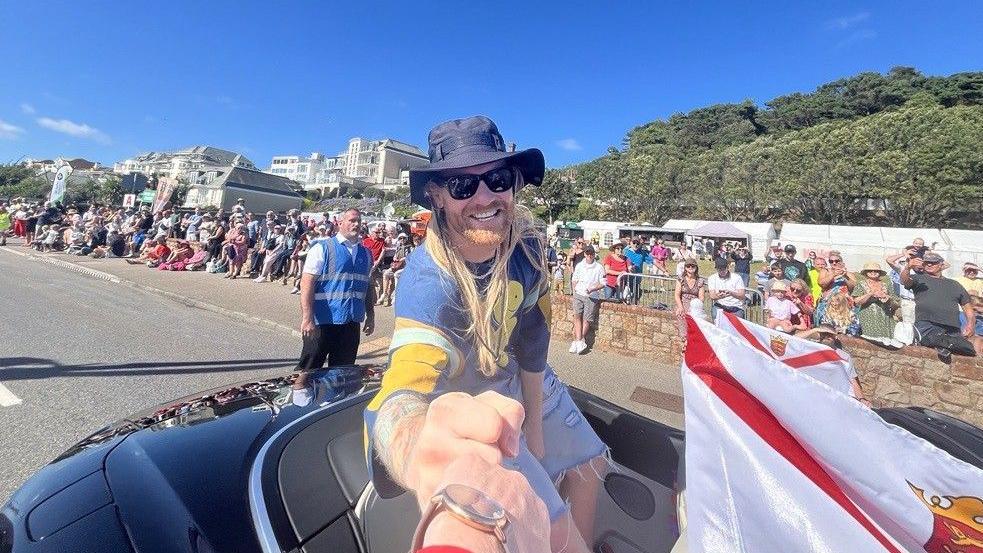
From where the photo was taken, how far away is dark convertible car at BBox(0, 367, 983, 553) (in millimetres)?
1173

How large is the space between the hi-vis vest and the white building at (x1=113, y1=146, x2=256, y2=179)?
136722 mm

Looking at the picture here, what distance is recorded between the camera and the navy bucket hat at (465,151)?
4.41 feet

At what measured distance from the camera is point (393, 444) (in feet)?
2.82

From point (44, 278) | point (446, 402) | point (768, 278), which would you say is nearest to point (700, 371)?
point (446, 402)

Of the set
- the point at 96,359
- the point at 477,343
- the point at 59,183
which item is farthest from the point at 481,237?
the point at 59,183

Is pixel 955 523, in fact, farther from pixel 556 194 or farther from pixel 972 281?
pixel 556 194

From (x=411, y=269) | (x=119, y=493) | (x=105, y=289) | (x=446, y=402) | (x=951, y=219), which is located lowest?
(x=105, y=289)

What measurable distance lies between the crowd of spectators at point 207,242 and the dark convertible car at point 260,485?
287 inches

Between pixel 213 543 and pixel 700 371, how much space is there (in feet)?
4.11

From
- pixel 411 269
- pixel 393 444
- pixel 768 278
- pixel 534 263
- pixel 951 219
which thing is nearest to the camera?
pixel 393 444

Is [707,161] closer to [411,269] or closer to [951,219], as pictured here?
[951,219]

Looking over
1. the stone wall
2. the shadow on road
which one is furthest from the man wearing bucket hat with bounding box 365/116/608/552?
the stone wall

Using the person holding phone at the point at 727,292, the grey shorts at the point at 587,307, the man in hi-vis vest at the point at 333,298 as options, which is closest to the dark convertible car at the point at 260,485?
the man in hi-vis vest at the point at 333,298

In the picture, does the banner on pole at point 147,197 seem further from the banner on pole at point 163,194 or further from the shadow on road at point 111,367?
the shadow on road at point 111,367
